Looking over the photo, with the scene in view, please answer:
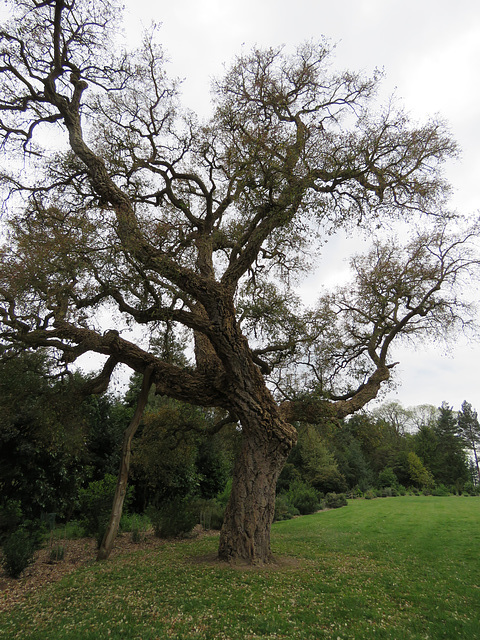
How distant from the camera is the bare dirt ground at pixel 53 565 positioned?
21.8ft

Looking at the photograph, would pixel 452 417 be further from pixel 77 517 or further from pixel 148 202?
pixel 148 202

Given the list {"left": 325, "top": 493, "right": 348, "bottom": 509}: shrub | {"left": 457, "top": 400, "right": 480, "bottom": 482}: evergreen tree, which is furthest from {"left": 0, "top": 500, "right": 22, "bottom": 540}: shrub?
{"left": 457, "top": 400, "right": 480, "bottom": 482}: evergreen tree

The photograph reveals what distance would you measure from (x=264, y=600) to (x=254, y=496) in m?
2.71

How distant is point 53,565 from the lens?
8.89 metres

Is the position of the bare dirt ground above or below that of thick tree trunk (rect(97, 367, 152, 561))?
below

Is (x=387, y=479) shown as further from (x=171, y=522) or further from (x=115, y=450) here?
(x=171, y=522)

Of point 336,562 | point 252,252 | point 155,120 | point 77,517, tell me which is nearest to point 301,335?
point 252,252

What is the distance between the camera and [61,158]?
9.30 m

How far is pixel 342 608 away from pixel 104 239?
7.91m

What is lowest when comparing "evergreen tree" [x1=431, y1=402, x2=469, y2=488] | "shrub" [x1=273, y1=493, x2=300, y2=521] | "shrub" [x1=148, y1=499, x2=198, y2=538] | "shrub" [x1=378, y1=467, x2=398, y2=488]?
"shrub" [x1=273, y1=493, x2=300, y2=521]

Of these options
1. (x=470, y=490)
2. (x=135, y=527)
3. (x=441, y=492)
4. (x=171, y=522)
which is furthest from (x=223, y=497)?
(x=470, y=490)

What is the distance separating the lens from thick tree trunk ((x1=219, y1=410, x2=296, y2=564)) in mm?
8039

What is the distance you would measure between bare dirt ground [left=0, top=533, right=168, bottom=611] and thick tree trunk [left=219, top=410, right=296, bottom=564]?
362 cm

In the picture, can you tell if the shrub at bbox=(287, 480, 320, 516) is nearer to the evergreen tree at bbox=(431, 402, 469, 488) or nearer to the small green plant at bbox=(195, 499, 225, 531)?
the small green plant at bbox=(195, 499, 225, 531)
